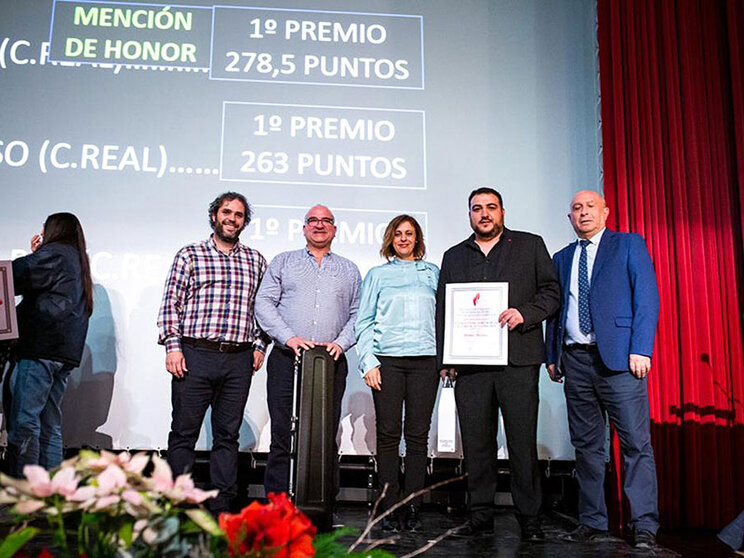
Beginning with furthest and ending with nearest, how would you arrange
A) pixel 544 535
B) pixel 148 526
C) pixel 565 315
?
pixel 565 315, pixel 544 535, pixel 148 526

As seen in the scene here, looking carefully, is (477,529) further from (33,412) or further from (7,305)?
(7,305)

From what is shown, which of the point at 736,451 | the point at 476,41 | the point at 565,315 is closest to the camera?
the point at 565,315

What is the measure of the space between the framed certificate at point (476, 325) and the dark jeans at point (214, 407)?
946mm

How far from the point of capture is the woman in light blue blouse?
2.93 meters

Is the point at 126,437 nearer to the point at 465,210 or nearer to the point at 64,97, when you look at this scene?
the point at 64,97

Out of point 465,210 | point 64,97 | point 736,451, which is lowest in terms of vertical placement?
point 736,451

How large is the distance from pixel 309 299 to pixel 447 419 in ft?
2.63

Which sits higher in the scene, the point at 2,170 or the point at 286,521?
the point at 2,170

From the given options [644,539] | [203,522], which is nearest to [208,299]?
[644,539]

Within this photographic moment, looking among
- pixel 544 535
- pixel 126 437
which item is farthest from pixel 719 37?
pixel 126 437

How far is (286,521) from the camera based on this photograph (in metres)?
0.56

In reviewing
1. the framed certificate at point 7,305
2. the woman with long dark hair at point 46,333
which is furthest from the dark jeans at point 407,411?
the framed certificate at point 7,305

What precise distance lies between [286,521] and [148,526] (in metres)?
0.11

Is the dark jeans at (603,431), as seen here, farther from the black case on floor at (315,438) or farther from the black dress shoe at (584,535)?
the black case on floor at (315,438)
